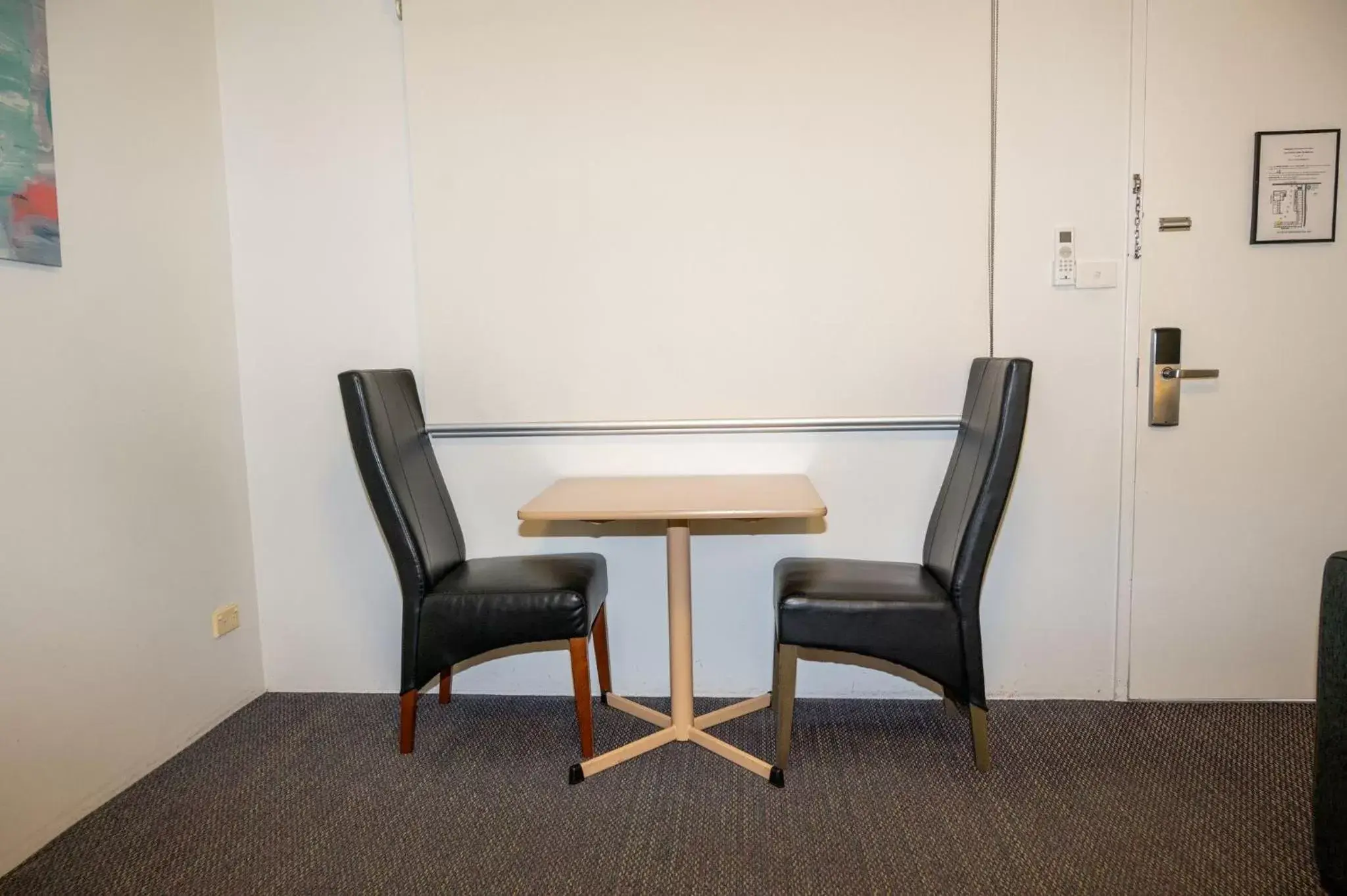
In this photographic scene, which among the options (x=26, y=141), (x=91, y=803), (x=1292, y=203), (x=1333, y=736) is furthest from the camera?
(x=1292, y=203)

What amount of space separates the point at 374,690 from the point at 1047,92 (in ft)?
9.56

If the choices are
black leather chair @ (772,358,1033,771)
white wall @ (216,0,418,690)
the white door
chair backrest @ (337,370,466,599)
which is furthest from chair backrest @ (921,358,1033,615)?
white wall @ (216,0,418,690)

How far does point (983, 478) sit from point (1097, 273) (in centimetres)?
86

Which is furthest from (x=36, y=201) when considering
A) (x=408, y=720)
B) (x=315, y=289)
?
(x=408, y=720)

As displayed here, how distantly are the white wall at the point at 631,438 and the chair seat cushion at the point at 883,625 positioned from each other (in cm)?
48

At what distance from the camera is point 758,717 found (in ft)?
7.87

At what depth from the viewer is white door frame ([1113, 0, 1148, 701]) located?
91.2 inches

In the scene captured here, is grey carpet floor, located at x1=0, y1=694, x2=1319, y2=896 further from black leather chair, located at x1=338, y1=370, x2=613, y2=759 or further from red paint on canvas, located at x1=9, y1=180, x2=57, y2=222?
red paint on canvas, located at x1=9, y1=180, x2=57, y2=222

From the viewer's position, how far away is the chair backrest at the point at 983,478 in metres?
1.96

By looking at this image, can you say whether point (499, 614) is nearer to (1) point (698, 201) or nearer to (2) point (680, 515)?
(2) point (680, 515)

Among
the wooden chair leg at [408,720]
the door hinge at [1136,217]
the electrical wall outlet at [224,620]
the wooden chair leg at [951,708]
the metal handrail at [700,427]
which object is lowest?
the wooden chair leg at [951,708]

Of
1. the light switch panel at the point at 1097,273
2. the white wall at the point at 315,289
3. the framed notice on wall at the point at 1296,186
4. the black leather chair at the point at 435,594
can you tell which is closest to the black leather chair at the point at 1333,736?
the light switch panel at the point at 1097,273

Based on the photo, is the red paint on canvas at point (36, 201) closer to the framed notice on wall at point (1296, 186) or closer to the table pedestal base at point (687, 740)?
the table pedestal base at point (687, 740)

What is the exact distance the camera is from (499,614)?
211cm
